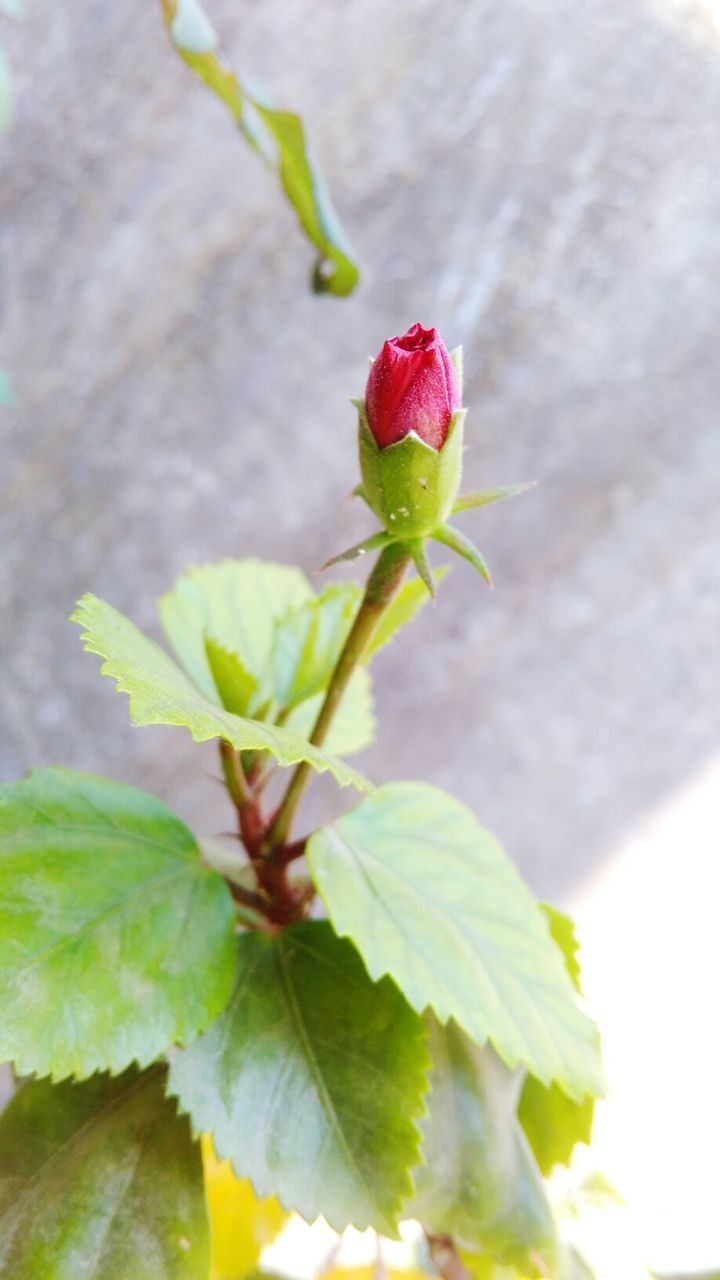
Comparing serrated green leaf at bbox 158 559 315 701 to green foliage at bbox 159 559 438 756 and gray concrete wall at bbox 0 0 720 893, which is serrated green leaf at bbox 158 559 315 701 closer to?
green foliage at bbox 159 559 438 756

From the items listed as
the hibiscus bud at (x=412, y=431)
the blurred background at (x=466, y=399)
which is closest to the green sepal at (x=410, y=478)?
the hibiscus bud at (x=412, y=431)

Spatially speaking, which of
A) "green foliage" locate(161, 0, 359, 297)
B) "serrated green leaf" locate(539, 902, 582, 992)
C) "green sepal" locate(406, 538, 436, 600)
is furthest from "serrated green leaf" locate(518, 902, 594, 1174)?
"green foliage" locate(161, 0, 359, 297)

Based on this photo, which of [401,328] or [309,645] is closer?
[309,645]

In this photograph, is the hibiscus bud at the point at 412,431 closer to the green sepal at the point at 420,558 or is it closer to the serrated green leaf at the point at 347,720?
the green sepal at the point at 420,558

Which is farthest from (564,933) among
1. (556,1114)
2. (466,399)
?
(466,399)

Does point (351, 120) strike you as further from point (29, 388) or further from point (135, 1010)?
point (135, 1010)

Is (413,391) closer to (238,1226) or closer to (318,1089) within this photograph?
(318,1089)
